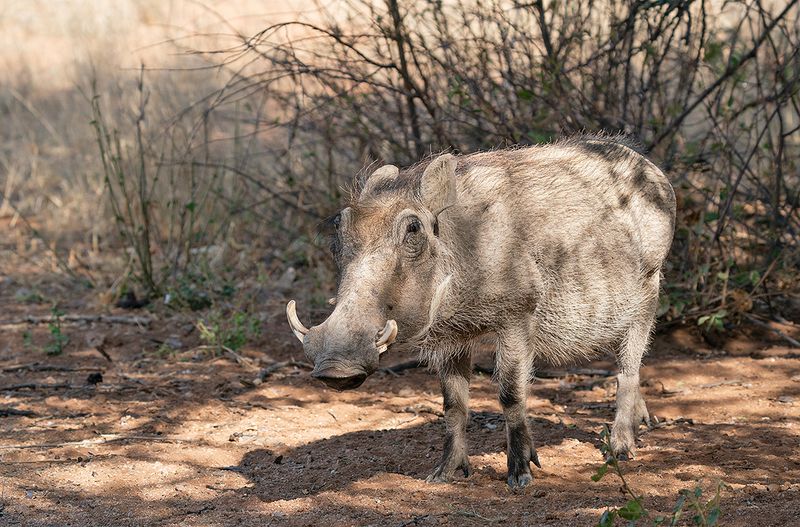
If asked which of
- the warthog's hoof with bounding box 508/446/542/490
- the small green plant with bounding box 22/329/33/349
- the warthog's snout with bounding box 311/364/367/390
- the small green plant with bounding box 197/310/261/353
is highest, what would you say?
the warthog's snout with bounding box 311/364/367/390

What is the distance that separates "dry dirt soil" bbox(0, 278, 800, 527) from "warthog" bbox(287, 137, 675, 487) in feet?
0.80

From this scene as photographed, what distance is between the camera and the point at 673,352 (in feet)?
18.1

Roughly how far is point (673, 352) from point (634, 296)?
1.54 meters

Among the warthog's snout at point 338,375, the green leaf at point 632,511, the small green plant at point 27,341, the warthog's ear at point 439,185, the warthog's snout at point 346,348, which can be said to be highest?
the warthog's ear at point 439,185

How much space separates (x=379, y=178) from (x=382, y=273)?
48cm

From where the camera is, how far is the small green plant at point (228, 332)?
5.53 metres

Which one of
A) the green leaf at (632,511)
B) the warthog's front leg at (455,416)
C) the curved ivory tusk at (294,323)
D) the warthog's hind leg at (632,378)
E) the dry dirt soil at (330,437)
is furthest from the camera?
the warthog's hind leg at (632,378)

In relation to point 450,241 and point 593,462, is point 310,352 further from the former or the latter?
point 593,462

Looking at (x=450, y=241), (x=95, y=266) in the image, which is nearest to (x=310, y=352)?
(x=450, y=241)

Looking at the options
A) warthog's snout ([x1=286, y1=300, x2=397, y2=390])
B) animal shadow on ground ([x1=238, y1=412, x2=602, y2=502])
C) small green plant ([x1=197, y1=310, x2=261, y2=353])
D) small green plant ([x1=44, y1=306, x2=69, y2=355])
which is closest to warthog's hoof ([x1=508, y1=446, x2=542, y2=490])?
animal shadow on ground ([x1=238, y1=412, x2=602, y2=502])

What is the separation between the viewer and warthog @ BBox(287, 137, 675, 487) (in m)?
3.20

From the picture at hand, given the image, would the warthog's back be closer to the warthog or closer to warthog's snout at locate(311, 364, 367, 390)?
the warthog

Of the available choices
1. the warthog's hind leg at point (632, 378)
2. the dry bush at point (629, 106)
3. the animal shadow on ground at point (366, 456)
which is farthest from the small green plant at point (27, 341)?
the warthog's hind leg at point (632, 378)

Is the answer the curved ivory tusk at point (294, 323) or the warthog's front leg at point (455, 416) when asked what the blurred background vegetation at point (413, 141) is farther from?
the warthog's front leg at point (455, 416)
